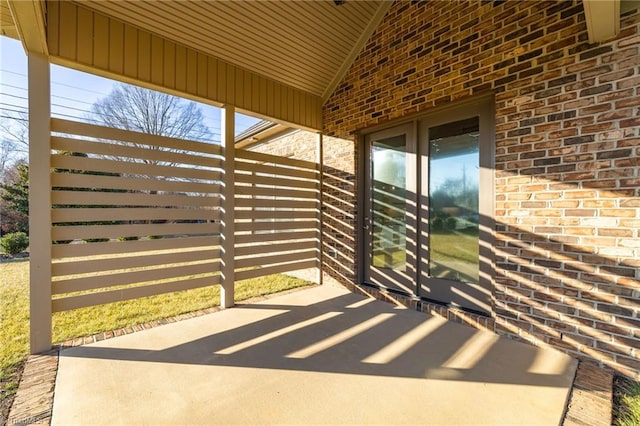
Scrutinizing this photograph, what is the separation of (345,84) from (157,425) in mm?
4309

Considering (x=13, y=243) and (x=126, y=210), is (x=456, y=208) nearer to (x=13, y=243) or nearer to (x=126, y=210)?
(x=126, y=210)

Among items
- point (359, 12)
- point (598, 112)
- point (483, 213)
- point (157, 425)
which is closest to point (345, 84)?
point (359, 12)

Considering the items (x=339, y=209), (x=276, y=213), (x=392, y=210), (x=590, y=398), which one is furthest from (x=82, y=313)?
(x=590, y=398)

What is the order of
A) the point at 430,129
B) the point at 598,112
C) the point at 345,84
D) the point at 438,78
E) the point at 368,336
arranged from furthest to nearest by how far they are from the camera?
the point at 345,84 < the point at 430,129 < the point at 438,78 < the point at 368,336 < the point at 598,112

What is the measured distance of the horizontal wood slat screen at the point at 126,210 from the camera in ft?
8.79

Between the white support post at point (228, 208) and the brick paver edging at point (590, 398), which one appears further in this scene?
the white support post at point (228, 208)

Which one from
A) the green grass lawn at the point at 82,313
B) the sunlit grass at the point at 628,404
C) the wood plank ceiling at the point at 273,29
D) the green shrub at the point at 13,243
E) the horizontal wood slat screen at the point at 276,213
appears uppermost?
the wood plank ceiling at the point at 273,29

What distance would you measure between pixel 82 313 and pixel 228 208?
217cm

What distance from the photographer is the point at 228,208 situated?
12.0 feet

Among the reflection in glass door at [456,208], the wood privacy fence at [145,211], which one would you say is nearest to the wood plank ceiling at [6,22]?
the wood privacy fence at [145,211]

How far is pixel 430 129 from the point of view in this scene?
3.39 m

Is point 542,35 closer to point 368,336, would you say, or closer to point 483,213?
point 483,213

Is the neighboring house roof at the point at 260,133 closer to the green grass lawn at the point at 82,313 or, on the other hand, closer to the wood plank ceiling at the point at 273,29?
the wood plank ceiling at the point at 273,29

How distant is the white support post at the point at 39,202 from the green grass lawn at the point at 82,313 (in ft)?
0.86
